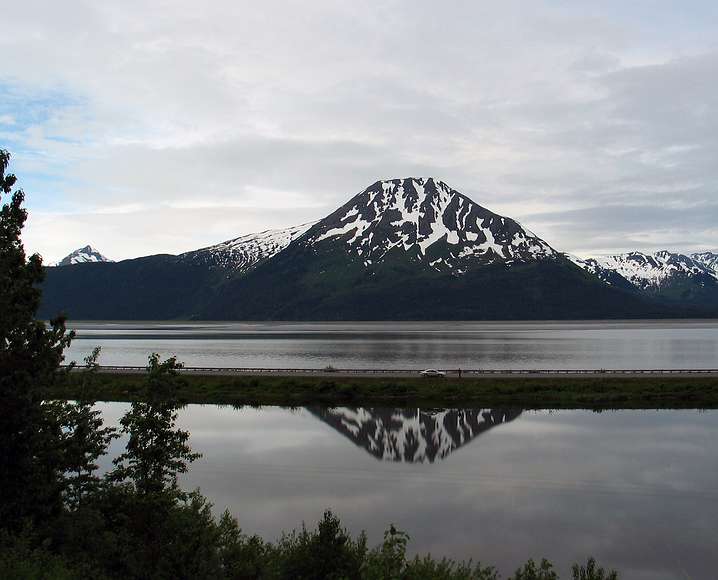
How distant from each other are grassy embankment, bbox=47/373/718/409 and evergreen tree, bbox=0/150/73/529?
5570 cm

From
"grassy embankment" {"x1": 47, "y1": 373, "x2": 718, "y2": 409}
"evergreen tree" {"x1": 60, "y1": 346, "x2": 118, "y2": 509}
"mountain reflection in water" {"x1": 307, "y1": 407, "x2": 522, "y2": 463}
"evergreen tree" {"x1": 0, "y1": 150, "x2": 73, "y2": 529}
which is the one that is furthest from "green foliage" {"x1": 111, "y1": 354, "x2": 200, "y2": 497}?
"grassy embankment" {"x1": 47, "y1": 373, "x2": 718, "y2": 409}

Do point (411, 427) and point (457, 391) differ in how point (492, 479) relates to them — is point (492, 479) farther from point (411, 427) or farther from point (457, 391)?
point (457, 391)

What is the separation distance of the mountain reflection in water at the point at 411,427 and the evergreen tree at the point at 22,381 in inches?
1263

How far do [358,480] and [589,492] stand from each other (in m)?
15.4

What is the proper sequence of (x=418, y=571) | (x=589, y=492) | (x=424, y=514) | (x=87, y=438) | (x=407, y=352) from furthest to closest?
(x=407, y=352) < (x=589, y=492) < (x=424, y=514) < (x=87, y=438) < (x=418, y=571)

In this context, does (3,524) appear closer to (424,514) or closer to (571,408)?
(424,514)

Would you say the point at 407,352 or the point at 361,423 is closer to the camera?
the point at 361,423

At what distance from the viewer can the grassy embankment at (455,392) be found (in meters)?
78.7

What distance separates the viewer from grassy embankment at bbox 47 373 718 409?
78.7 m

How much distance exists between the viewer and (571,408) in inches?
3009

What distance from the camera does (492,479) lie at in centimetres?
4644

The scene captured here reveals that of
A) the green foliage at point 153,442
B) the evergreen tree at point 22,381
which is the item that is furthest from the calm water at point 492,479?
the evergreen tree at point 22,381

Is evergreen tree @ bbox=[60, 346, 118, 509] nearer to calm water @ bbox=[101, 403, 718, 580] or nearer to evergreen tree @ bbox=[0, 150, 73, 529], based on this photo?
evergreen tree @ bbox=[0, 150, 73, 529]

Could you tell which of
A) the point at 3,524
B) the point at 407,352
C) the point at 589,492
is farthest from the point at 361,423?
the point at 407,352
